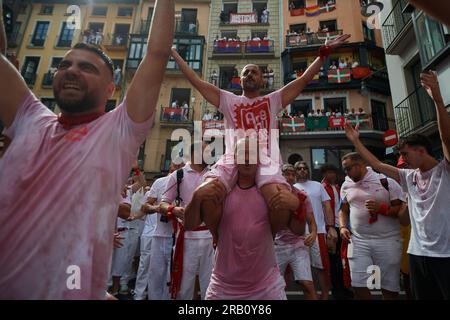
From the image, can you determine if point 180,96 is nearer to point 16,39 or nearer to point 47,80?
point 47,80

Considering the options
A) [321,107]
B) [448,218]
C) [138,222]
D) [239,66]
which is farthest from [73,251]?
[239,66]

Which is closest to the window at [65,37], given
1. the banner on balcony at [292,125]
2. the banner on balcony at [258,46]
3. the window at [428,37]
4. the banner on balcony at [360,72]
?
the banner on balcony at [258,46]

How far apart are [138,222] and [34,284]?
20.1 feet

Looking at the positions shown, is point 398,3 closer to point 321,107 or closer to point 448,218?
point 321,107

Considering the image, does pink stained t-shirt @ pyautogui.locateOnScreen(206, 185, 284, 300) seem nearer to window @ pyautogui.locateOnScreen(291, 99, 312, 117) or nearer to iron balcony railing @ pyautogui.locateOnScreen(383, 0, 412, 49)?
iron balcony railing @ pyautogui.locateOnScreen(383, 0, 412, 49)

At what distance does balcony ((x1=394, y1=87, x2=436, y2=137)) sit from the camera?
10383 millimetres

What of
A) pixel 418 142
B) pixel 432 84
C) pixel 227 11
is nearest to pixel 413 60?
pixel 418 142

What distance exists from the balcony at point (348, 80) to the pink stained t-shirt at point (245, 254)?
1854cm

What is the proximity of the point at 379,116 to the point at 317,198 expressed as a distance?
1730 centimetres

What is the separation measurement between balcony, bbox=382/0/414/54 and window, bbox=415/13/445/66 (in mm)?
987

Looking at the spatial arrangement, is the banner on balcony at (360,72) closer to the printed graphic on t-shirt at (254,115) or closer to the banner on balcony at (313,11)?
the banner on balcony at (313,11)

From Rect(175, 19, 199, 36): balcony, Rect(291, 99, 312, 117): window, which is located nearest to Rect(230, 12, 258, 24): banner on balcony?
Rect(175, 19, 199, 36): balcony

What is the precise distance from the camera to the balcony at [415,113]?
1038cm
